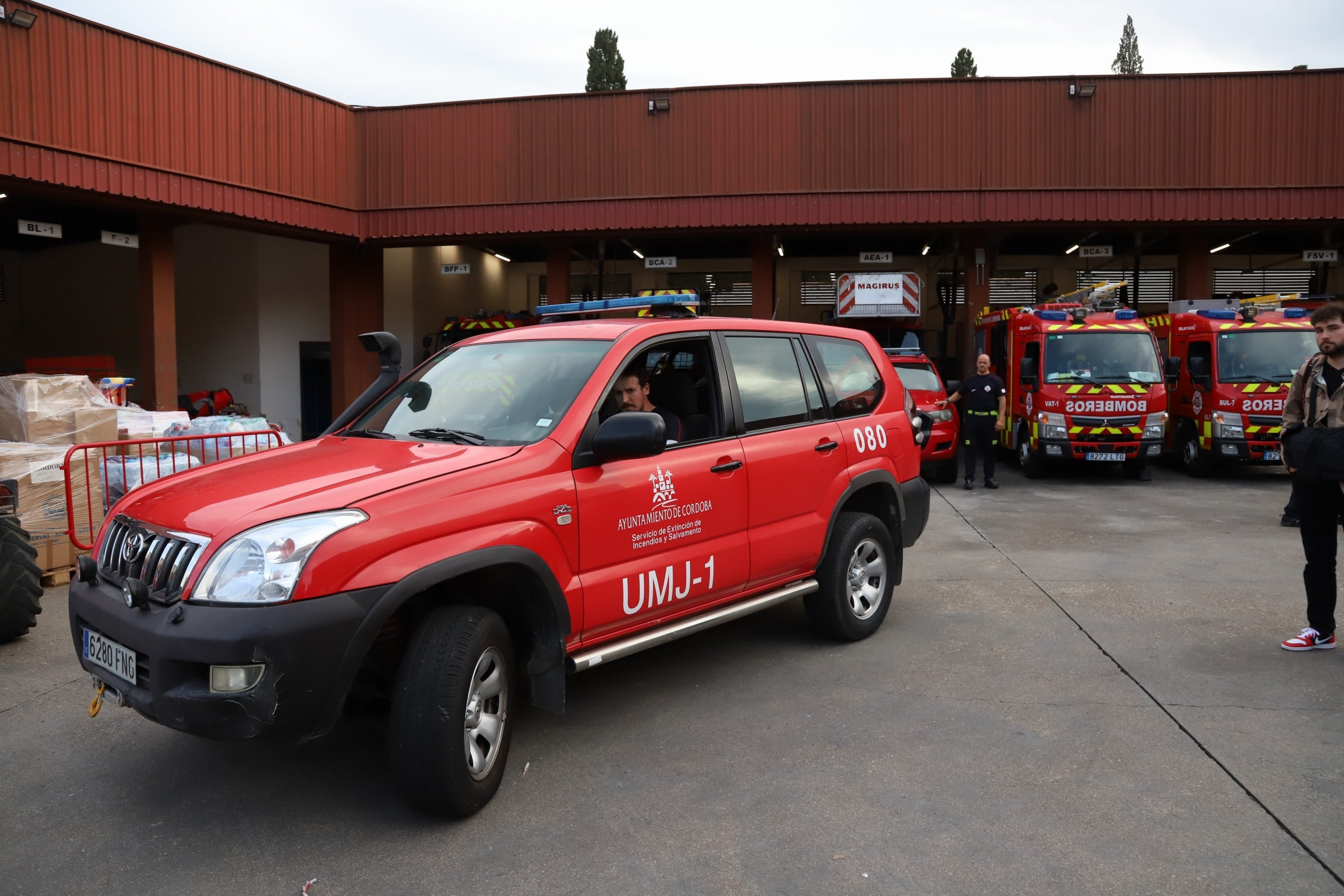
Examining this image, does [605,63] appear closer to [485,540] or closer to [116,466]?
[116,466]

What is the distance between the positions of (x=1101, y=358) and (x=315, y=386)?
603 inches

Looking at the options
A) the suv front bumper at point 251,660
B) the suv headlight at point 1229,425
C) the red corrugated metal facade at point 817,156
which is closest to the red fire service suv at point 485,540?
the suv front bumper at point 251,660

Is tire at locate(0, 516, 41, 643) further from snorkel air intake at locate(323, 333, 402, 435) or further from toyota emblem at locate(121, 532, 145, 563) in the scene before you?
toyota emblem at locate(121, 532, 145, 563)

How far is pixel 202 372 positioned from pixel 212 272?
1972mm

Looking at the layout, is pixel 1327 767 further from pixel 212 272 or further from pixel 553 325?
pixel 212 272

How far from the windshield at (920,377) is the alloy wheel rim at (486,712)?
11.3m

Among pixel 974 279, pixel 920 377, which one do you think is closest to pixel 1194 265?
pixel 974 279

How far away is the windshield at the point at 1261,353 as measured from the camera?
530 inches

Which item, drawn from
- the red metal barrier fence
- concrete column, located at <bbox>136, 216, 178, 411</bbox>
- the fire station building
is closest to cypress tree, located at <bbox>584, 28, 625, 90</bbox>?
the fire station building

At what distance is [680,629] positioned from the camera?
4.45 meters

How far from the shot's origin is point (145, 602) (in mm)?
3277

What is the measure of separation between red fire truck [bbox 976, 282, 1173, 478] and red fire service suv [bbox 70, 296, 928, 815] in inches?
347

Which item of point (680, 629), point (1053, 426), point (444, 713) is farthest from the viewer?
point (1053, 426)

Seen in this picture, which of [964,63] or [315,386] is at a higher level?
[964,63]
